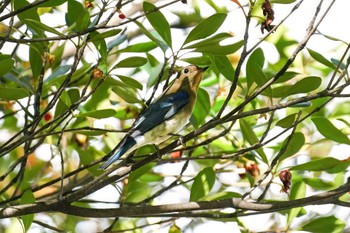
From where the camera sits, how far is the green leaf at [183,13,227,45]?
2.24 metres

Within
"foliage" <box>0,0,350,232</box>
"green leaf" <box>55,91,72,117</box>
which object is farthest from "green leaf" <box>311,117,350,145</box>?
"green leaf" <box>55,91,72,117</box>

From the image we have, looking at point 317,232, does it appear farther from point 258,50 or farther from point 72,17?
point 72,17

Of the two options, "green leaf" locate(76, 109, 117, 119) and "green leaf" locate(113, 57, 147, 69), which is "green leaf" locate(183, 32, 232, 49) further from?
"green leaf" locate(76, 109, 117, 119)

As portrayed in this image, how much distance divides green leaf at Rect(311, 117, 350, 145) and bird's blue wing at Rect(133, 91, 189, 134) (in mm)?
555

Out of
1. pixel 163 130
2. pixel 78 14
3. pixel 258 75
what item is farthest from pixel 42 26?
pixel 163 130

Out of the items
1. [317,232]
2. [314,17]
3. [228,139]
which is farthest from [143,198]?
[314,17]

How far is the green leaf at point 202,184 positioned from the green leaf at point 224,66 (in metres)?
0.34

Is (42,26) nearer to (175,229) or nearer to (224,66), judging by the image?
(224,66)

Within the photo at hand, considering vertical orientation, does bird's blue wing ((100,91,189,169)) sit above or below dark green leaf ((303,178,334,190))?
above

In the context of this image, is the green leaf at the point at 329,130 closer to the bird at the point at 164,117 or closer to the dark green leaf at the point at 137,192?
the bird at the point at 164,117

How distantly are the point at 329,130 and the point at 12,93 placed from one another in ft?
3.19

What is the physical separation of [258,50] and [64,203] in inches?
32.1

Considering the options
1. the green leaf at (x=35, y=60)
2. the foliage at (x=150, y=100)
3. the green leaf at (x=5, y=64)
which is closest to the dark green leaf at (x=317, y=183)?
the foliage at (x=150, y=100)

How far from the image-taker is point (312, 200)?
2.06 m
